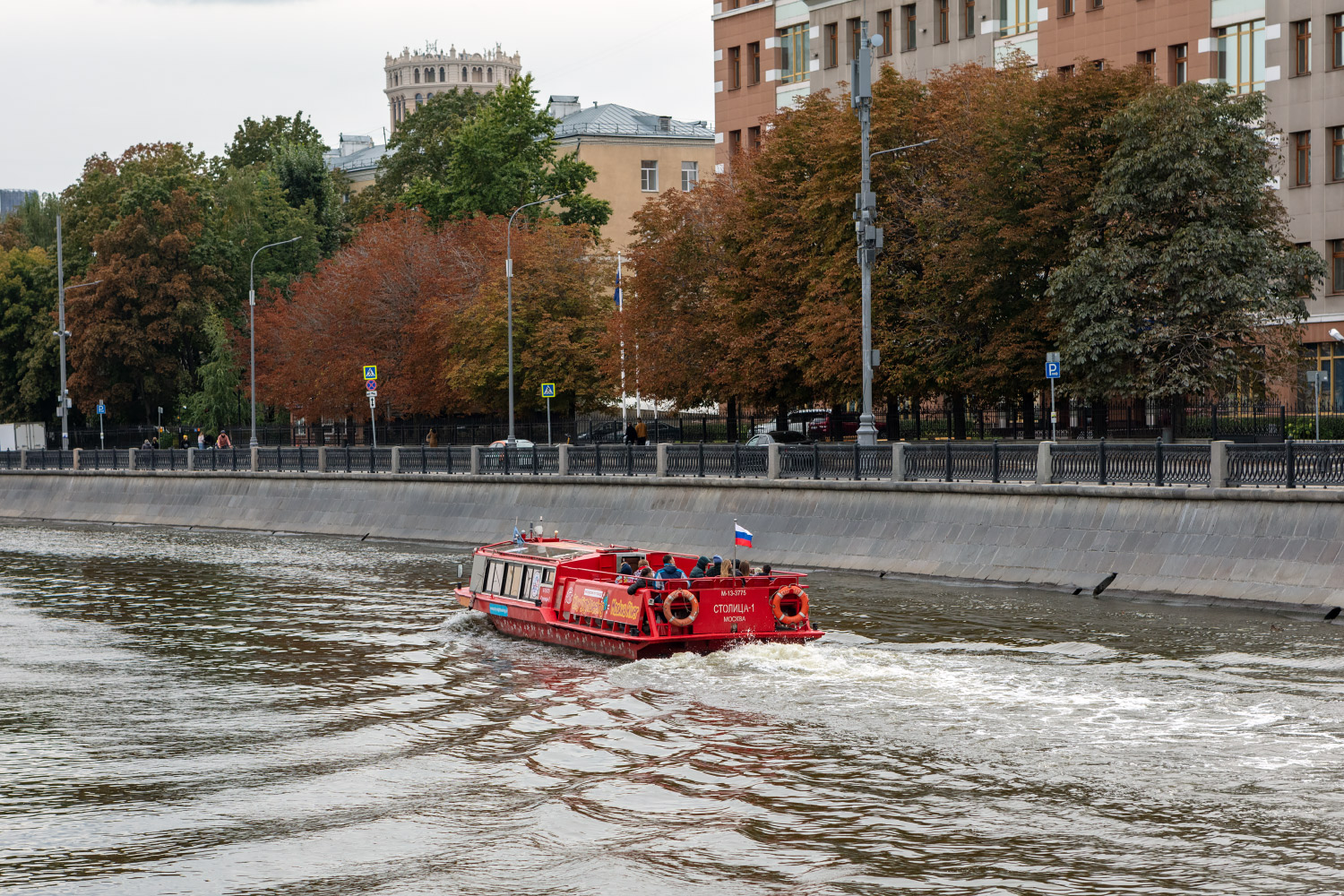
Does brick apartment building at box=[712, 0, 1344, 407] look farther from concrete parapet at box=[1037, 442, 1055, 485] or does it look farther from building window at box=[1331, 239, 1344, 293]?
concrete parapet at box=[1037, 442, 1055, 485]

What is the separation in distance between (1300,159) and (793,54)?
25.5 meters

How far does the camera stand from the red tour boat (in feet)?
69.7

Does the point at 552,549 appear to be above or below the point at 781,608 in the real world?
above

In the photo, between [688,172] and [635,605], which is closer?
[635,605]

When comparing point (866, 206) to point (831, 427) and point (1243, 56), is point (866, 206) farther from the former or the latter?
point (1243, 56)

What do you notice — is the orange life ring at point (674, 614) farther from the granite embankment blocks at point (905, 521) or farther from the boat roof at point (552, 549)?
the granite embankment blocks at point (905, 521)

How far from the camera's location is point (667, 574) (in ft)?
71.1

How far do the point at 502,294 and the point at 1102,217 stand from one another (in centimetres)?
2741

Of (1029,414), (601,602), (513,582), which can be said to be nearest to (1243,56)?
(1029,414)

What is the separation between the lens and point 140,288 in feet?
270

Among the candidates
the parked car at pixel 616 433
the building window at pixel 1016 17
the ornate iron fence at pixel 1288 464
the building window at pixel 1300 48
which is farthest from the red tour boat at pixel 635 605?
the building window at pixel 1016 17

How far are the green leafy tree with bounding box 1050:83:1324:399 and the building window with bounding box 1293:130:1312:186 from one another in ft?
42.5

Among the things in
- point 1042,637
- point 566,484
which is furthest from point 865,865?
point 566,484

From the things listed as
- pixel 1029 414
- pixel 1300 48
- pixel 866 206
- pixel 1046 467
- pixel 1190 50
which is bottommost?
pixel 1046 467
